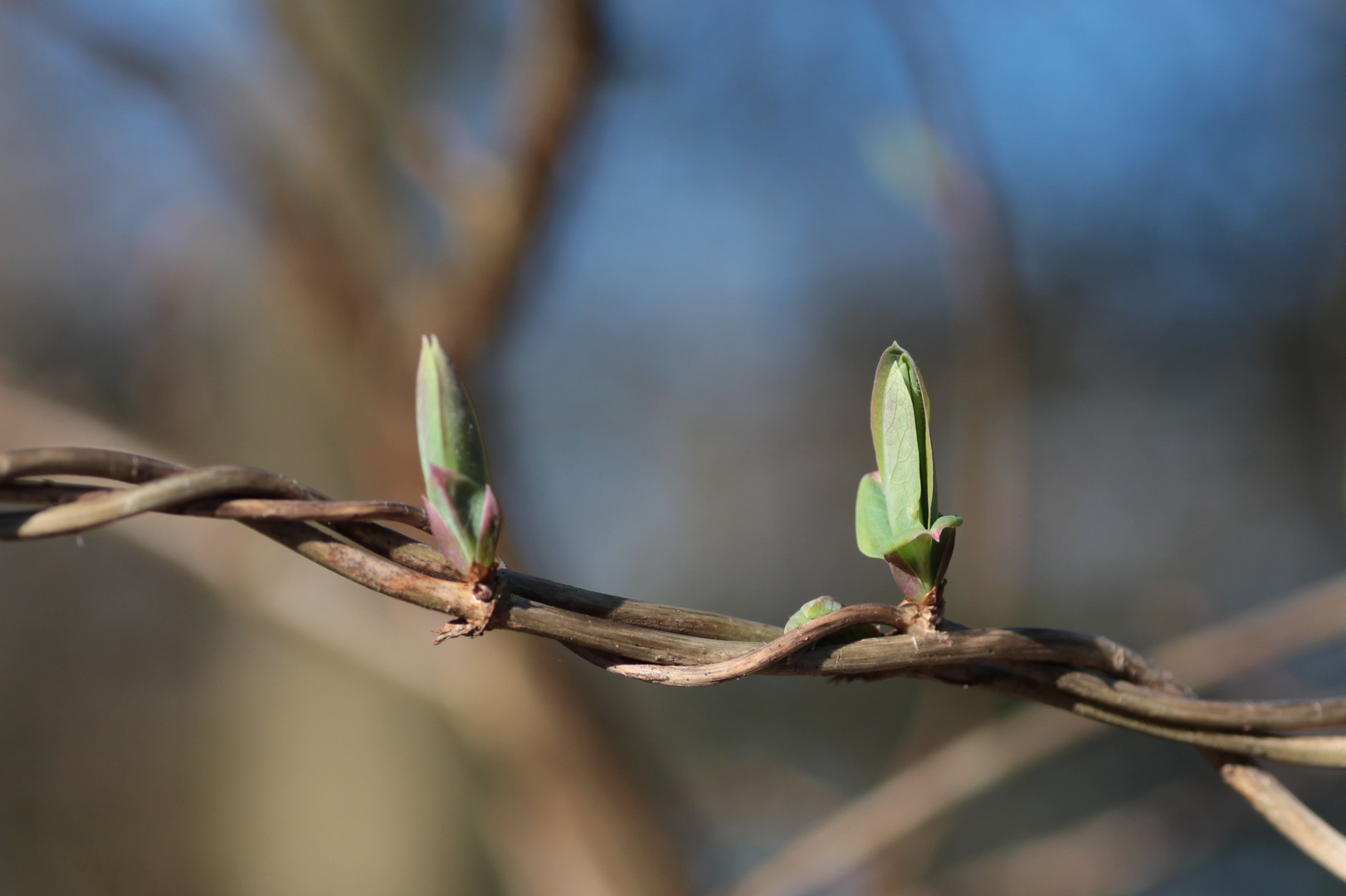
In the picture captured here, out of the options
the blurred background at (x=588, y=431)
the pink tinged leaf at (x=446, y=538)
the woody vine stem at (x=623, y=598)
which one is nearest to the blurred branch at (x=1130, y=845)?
the blurred background at (x=588, y=431)

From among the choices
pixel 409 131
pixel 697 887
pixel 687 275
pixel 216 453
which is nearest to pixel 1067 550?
pixel 687 275

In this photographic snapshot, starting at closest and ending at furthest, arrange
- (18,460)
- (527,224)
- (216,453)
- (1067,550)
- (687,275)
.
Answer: (18,460) → (527,224) → (216,453) → (1067,550) → (687,275)

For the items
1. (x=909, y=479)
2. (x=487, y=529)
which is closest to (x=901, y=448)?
(x=909, y=479)

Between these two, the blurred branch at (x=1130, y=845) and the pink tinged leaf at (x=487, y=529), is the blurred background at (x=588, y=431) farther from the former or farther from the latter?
the pink tinged leaf at (x=487, y=529)

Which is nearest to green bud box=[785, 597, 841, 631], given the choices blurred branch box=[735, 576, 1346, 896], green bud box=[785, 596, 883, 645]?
green bud box=[785, 596, 883, 645]

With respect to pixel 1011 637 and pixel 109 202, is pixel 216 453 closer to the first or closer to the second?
pixel 109 202

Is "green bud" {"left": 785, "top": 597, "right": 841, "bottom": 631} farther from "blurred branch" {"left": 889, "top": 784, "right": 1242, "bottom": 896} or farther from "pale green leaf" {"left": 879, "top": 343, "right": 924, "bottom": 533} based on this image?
"blurred branch" {"left": 889, "top": 784, "right": 1242, "bottom": 896}

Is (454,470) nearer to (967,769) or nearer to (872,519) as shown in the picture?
Answer: (872,519)
